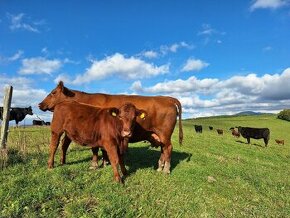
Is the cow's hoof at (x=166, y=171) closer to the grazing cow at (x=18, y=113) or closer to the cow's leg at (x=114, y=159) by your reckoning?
the cow's leg at (x=114, y=159)

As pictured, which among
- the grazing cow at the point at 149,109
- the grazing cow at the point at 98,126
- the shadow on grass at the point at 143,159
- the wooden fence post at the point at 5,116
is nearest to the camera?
the grazing cow at the point at 98,126

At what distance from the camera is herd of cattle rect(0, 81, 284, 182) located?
995cm

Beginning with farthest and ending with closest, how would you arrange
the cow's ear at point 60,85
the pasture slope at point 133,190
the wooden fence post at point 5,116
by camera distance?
the cow's ear at point 60,85 → the wooden fence post at point 5,116 → the pasture slope at point 133,190

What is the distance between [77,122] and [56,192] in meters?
2.53

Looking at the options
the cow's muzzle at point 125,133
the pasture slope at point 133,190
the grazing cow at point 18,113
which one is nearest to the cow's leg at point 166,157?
the pasture slope at point 133,190

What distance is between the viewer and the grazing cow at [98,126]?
9.83 metres

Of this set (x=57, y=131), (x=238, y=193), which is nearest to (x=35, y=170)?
(x=57, y=131)

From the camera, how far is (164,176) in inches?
437

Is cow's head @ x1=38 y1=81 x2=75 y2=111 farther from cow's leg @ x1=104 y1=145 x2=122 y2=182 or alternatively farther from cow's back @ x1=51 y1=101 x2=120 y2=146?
cow's leg @ x1=104 y1=145 x2=122 y2=182

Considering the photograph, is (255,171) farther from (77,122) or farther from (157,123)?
(77,122)

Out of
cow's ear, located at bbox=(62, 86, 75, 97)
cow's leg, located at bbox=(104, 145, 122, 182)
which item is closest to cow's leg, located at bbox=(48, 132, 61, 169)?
cow's leg, located at bbox=(104, 145, 122, 182)

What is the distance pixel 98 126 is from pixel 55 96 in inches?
118

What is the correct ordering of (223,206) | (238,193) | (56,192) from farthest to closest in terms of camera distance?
(238,193)
(223,206)
(56,192)

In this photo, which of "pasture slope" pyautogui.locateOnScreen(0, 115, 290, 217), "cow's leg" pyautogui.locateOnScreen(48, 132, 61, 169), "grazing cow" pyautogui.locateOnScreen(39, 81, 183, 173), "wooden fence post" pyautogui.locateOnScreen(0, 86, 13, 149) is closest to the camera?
"pasture slope" pyautogui.locateOnScreen(0, 115, 290, 217)
